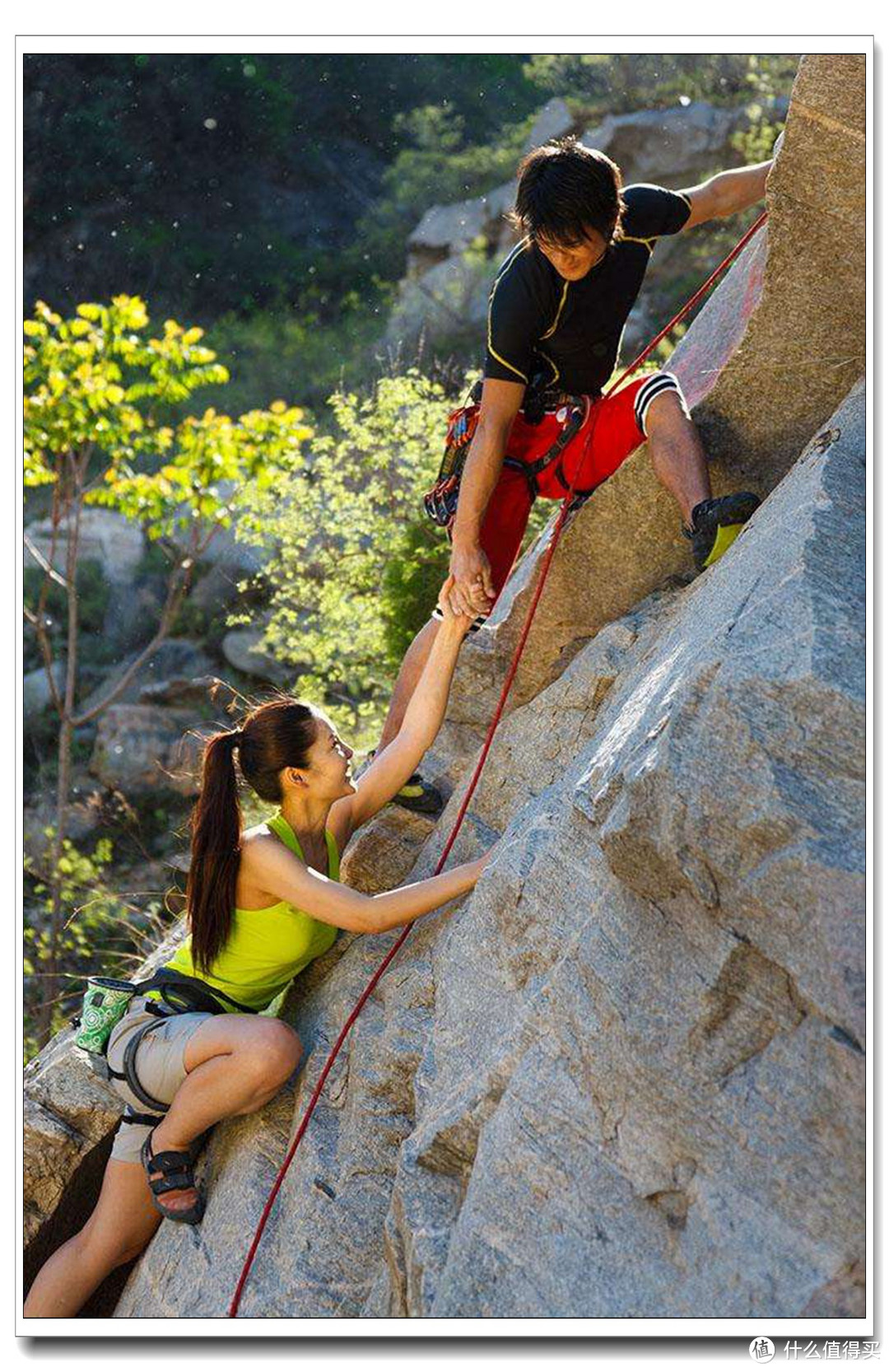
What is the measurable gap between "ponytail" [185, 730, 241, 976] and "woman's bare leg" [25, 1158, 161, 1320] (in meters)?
0.81

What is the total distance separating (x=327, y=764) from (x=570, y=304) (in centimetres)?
167

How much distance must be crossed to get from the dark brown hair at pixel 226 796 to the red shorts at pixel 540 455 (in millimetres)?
813

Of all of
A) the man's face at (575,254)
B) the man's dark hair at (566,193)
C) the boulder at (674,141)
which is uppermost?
the boulder at (674,141)

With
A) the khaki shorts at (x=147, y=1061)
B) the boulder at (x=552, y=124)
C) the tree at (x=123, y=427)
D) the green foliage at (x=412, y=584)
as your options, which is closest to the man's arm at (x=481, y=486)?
the khaki shorts at (x=147, y=1061)

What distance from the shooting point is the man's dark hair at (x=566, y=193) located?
3986 millimetres

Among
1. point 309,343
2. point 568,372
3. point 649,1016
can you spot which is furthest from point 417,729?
point 309,343

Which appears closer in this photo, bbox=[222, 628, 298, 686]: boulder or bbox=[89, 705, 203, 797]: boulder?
bbox=[89, 705, 203, 797]: boulder

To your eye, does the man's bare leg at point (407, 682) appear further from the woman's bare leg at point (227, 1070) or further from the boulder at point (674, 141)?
the boulder at point (674, 141)

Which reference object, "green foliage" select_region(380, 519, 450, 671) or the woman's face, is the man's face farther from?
"green foliage" select_region(380, 519, 450, 671)

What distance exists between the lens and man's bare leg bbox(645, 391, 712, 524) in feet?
14.0

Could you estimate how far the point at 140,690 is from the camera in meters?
14.6

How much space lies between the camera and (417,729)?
4.54 m

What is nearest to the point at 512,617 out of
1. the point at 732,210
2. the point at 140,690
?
the point at 732,210

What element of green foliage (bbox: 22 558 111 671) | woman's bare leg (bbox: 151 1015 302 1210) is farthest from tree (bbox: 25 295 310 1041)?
green foliage (bbox: 22 558 111 671)
